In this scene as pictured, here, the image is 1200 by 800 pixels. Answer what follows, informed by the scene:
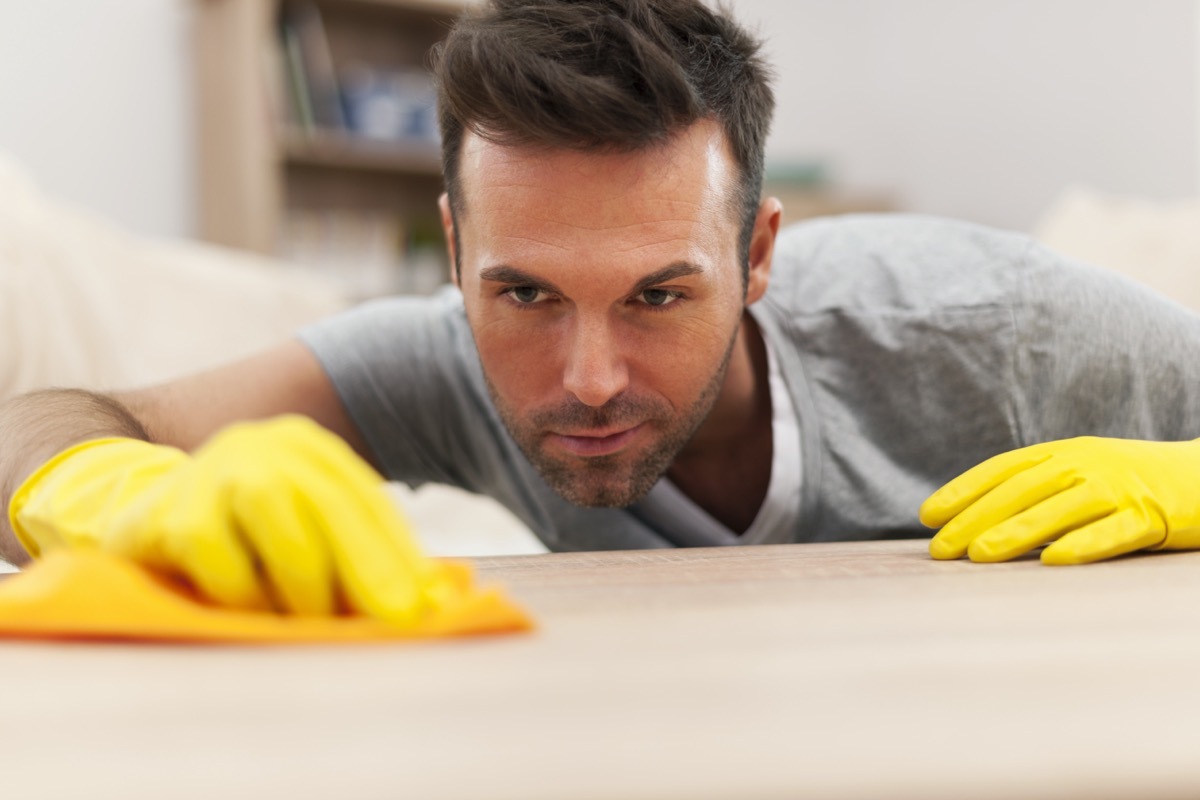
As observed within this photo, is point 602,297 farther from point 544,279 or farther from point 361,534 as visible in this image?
point 361,534

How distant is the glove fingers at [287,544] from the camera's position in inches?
19.2

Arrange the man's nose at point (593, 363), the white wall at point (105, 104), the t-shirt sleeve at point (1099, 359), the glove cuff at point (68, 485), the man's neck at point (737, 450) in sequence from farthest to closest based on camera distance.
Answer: the white wall at point (105, 104) → the man's neck at point (737, 450) → the t-shirt sleeve at point (1099, 359) → the man's nose at point (593, 363) → the glove cuff at point (68, 485)

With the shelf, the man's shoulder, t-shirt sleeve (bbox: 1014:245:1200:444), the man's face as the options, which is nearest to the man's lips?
the man's face

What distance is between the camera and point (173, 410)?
114cm

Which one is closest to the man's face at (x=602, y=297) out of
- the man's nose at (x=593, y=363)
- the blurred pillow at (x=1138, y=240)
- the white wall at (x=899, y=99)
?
the man's nose at (x=593, y=363)

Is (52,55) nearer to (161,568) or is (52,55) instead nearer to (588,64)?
(588,64)

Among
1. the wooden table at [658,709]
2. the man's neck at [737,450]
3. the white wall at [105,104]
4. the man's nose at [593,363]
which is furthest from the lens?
the white wall at [105,104]

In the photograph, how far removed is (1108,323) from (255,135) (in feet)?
6.13

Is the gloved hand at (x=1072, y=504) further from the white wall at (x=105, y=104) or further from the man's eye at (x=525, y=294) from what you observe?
the white wall at (x=105, y=104)

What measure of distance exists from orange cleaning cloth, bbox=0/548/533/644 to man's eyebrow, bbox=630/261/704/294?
0.44 meters

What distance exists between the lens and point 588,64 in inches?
36.0

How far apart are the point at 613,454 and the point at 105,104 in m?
1.94

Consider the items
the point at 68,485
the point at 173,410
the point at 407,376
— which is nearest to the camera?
the point at 68,485

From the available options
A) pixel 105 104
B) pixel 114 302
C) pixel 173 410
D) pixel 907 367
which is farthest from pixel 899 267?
pixel 105 104
